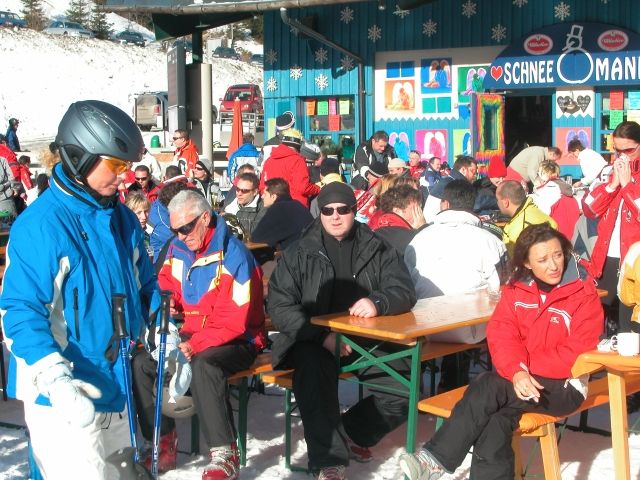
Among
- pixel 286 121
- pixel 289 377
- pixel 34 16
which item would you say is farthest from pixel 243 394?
pixel 34 16

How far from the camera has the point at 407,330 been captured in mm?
4648

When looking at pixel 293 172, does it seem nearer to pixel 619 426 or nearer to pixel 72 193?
pixel 619 426

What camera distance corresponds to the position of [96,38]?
59344 mm

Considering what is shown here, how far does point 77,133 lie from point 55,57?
2088 inches

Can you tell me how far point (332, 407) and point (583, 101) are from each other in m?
11.3

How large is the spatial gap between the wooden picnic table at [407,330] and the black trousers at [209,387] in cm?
52

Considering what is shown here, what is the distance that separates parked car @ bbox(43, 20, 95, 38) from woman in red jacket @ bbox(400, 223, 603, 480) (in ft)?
185

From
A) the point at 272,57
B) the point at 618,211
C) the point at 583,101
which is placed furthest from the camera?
the point at 272,57

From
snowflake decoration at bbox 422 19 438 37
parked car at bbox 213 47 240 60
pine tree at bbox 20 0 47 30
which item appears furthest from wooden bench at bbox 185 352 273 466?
parked car at bbox 213 47 240 60

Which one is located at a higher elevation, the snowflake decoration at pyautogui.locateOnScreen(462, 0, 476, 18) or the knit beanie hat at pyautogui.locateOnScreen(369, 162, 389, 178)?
the snowflake decoration at pyautogui.locateOnScreen(462, 0, 476, 18)

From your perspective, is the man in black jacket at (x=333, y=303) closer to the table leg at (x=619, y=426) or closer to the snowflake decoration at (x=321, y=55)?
the table leg at (x=619, y=426)

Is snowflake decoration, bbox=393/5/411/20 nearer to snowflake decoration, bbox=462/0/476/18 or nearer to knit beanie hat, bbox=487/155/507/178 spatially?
snowflake decoration, bbox=462/0/476/18

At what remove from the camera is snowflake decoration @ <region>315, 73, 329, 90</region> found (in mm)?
17469

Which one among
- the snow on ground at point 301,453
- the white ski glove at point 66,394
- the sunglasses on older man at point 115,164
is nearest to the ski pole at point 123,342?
the white ski glove at point 66,394
